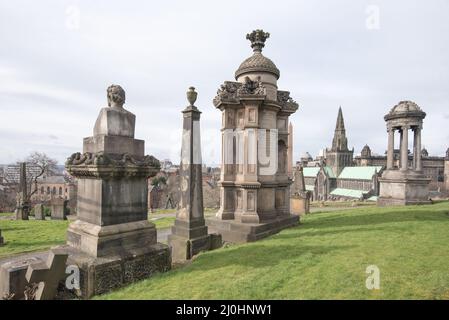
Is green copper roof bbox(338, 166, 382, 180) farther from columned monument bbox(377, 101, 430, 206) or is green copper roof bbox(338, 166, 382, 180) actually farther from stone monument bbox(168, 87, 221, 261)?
Answer: stone monument bbox(168, 87, 221, 261)

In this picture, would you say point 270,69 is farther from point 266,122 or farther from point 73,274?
point 73,274

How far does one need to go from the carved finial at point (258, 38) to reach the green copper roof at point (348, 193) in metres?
63.4

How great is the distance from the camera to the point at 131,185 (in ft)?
18.2

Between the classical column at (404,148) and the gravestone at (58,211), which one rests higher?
the classical column at (404,148)

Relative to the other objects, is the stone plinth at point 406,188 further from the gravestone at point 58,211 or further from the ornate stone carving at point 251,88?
the gravestone at point 58,211

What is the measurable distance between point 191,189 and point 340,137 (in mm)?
89906

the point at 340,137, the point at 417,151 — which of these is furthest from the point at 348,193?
the point at 417,151

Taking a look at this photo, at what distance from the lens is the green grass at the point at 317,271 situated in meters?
4.13

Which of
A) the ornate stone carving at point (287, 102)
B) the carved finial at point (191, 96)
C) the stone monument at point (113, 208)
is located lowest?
the stone monument at point (113, 208)

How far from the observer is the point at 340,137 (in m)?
86.9

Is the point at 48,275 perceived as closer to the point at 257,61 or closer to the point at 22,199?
the point at 257,61

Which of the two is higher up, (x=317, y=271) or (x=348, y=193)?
(x=317, y=271)

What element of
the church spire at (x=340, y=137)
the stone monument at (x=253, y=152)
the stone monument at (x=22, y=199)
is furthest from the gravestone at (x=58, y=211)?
Answer: the church spire at (x=340, y=137)
